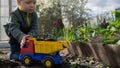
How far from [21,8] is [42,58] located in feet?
1.95

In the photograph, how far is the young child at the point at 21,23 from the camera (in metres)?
3.09

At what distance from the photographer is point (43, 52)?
9.55 ft

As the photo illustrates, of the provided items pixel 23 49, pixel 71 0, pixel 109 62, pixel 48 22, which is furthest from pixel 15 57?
pixel 71 0

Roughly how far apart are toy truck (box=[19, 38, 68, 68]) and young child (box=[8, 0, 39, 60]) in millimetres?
112

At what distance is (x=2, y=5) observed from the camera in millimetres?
12438

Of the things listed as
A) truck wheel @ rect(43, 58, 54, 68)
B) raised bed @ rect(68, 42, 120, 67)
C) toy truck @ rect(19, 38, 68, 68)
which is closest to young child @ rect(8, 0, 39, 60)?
toy truck @ rect(19, 38, 68, 68)

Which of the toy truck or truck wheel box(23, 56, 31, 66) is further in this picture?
truck wheel box(23, 56, 31, 66)

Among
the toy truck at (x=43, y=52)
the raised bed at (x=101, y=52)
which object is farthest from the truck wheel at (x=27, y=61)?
the raised bed at (x=101, y=52)

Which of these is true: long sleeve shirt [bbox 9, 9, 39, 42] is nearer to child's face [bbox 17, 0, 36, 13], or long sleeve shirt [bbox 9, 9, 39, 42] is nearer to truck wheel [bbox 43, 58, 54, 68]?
child's face [bbox 17, 0, 36, 13]

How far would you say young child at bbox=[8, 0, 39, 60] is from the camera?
10.2 ft

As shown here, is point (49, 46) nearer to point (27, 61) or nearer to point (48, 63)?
point (48, 63)

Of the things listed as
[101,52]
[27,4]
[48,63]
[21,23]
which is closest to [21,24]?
[21,23]

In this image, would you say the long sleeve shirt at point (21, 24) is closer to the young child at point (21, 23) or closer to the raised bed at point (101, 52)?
the young child at point (21, 23)

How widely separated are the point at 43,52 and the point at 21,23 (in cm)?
48
